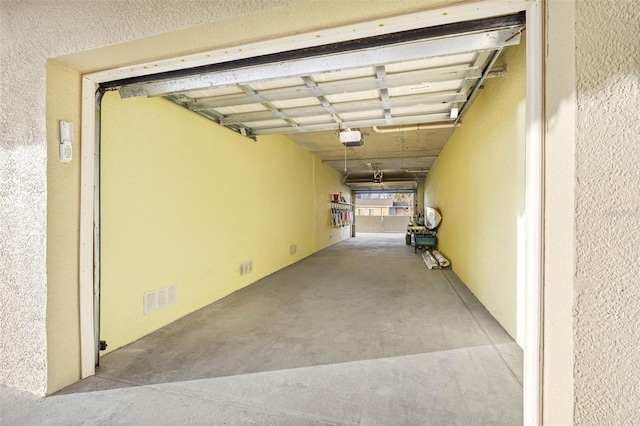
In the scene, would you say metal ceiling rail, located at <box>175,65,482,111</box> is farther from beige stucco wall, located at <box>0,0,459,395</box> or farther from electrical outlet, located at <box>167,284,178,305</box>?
electrical outlet, located at <box>167,284,178,305</box>

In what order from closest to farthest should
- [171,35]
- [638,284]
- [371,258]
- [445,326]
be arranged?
1. [638,284]
2. [171,35]
3. [445,326]
4. [371,258]

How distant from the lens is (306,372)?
190cm

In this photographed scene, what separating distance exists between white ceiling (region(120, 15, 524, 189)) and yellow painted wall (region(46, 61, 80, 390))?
1.56 feet

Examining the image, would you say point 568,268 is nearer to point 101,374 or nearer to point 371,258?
point 101,374

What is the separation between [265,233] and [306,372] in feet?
10.1

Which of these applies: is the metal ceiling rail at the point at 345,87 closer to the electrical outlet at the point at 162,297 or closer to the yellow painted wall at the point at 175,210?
the yellow painted wall at the point at 175,210

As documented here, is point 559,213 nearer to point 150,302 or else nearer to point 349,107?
point 349,107

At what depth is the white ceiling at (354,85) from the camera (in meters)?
1.61

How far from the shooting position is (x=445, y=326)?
271 centimetres

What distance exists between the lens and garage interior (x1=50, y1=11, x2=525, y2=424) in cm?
172

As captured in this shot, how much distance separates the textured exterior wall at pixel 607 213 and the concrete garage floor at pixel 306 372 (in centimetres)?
80

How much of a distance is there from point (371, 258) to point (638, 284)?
20.2ft

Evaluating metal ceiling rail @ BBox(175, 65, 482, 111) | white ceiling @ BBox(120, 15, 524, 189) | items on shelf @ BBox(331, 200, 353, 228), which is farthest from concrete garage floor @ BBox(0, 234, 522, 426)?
items on shelf @ BBox(331, 200, 353, 228)

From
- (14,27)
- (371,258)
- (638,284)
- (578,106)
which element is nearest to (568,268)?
(638,284)
